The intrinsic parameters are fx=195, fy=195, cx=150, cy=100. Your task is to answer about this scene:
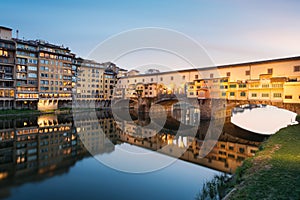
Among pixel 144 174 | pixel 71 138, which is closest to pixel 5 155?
pixel 71 138

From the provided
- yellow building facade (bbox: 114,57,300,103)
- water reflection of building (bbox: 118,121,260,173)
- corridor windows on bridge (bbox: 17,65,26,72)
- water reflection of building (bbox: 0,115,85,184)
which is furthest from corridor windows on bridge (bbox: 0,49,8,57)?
yellow building facade (bbox: 114,57,300,103)

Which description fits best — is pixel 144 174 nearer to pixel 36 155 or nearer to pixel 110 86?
pixel 36 155

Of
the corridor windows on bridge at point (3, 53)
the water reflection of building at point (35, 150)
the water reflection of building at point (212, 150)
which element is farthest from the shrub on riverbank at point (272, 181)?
the corridor windows on bridge at point (3, 53)

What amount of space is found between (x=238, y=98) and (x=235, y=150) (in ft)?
47.1

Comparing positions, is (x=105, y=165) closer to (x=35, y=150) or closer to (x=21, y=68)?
(x=35, y=150)

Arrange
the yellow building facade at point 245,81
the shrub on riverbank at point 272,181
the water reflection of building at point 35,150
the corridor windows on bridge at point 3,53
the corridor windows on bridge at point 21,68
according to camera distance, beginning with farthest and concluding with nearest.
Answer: the corridor windows on bridge at point 21,68 < the corridor windows on bridge at point 3,53 < the yellow building facade at point 245,81 < the water reflection of building at point 35,150 < the shrub on riverbank at point 272,181

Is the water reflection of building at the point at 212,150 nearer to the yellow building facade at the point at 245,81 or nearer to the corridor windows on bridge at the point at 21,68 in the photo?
the yellow building facade at the point at 245,81

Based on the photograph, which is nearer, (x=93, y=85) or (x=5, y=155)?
(x=5, y=155)

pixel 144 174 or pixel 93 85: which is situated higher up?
pixel 93 85

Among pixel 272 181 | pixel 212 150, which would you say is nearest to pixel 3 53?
pixel 212 150

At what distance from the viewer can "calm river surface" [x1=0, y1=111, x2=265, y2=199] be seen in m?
11.0

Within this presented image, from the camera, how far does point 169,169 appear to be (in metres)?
14.6

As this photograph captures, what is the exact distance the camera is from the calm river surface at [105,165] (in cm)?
1099

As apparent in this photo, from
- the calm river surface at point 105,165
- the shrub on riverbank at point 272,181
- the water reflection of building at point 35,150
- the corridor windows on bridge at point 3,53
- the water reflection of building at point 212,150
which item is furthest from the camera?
the corridor windows on bridge at point 3,53
